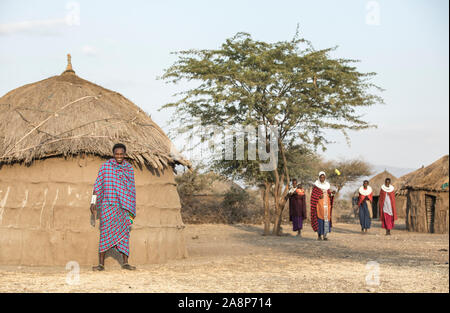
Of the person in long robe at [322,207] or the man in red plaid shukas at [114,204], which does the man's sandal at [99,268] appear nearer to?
the man in red plaid shukas at [114,204]

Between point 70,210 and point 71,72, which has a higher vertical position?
point 71,72

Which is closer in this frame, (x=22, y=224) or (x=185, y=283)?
(x=185, y=283)

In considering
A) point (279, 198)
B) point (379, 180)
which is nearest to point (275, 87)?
point (279, 198)

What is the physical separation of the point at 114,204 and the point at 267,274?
222 cm

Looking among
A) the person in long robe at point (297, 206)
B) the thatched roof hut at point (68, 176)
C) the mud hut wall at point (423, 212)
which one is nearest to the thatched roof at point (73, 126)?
the thatched roof hut at point (68, 176)

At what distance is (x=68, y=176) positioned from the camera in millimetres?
8406

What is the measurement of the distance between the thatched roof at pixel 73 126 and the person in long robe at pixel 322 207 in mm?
5448

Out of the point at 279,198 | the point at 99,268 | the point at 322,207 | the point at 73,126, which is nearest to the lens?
the point at 99,268

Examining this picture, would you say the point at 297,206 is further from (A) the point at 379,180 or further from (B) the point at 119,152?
(A) the point at 379,180

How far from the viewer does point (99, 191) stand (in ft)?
25.7

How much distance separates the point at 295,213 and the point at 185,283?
9.55 meters

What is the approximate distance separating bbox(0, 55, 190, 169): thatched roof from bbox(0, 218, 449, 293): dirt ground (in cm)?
165
